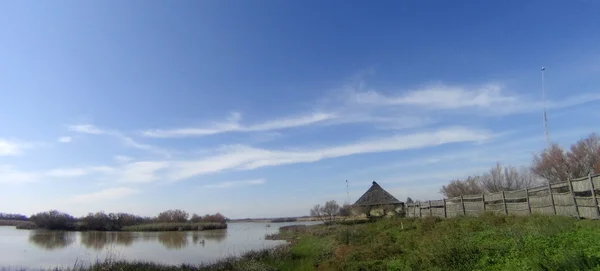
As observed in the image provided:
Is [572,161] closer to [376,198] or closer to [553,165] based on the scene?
[553,165]

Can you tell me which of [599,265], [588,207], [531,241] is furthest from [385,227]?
[599,265]

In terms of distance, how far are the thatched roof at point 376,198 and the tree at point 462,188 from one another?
1899 centimetres

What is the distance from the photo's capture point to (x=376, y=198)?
52.7m

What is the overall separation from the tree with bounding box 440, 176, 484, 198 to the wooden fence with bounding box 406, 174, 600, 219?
A: 135 feet

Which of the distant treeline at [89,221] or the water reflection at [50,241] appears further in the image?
the distant treeline at [89,221]

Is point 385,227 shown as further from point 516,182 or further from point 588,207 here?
point 516,182

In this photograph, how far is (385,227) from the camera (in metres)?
29.1

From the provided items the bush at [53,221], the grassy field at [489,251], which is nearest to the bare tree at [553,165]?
the grassy field at [489,251]

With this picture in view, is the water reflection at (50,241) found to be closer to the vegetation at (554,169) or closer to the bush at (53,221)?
the bush at (53,221)

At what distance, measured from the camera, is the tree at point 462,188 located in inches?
2542

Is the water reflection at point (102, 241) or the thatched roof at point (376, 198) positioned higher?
the thatched roof at point (376, 198)

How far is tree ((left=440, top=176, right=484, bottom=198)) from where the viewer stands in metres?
64.6

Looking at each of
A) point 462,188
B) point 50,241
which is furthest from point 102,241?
point 462,188

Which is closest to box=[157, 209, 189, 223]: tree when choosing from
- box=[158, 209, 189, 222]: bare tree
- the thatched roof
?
box=[158, 209, 189, 222]: bare tree
